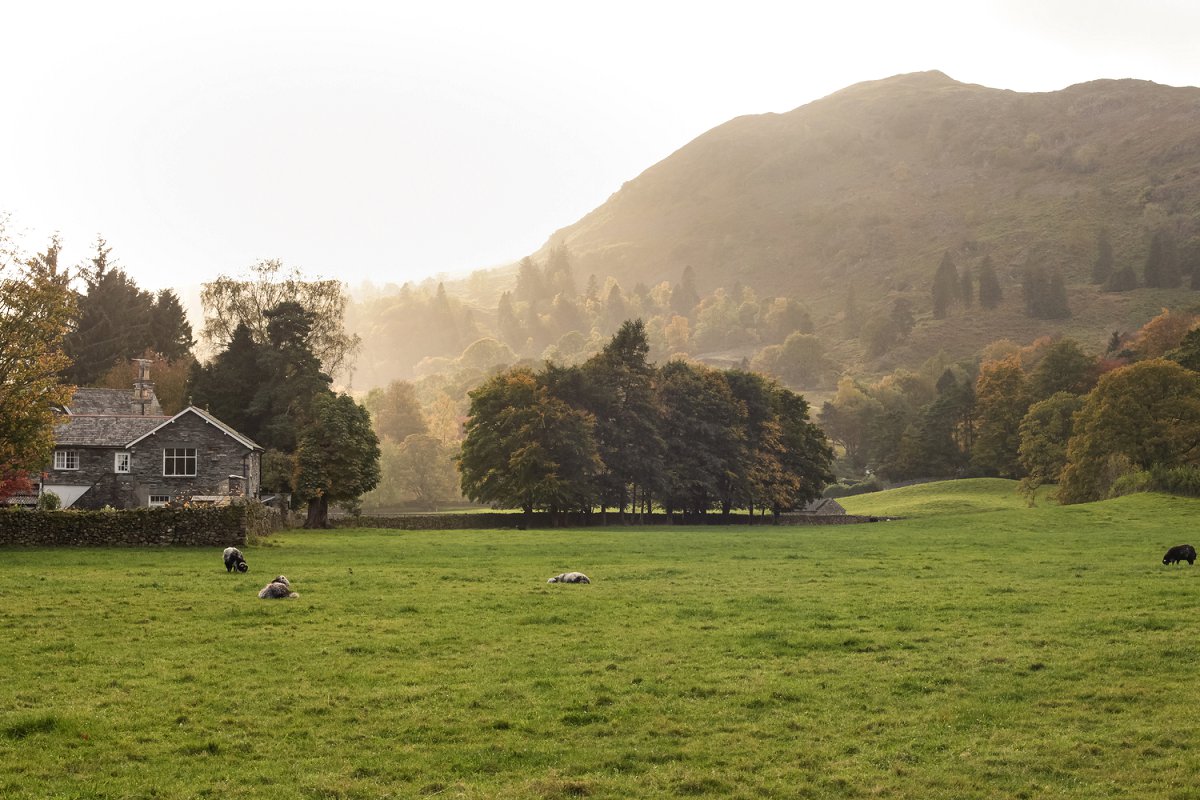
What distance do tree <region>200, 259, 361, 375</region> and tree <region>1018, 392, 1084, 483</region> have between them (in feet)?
239

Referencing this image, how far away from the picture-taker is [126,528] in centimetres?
5275

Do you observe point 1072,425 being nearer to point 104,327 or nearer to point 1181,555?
point 1181,555

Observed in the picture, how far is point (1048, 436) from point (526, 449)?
61108mm

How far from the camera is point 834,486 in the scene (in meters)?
173

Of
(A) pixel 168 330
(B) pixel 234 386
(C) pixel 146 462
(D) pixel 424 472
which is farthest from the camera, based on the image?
(D) pixel 424 472

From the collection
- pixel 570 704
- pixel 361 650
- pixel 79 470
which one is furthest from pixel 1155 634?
pixel 79 470

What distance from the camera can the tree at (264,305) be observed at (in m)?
100

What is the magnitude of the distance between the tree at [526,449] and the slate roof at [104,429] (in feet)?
86.9

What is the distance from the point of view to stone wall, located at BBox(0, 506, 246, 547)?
51812 millimetres

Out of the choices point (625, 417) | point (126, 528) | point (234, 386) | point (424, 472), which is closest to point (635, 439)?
point (625, 417)

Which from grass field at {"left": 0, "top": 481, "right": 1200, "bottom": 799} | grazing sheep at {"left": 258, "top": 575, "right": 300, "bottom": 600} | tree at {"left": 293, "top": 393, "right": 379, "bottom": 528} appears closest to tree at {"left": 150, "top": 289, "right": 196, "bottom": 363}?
tree at {"left": 293, "top": 393, "right": 379, "bottom": 528}

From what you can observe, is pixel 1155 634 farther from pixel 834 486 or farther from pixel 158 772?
pixel 834 486

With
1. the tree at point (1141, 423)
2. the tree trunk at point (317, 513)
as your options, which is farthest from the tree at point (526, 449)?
the tree at point (1141, 423)

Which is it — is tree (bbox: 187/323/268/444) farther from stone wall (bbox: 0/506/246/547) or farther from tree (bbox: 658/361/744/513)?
stone wall (bbox: 0/506/246/547)
